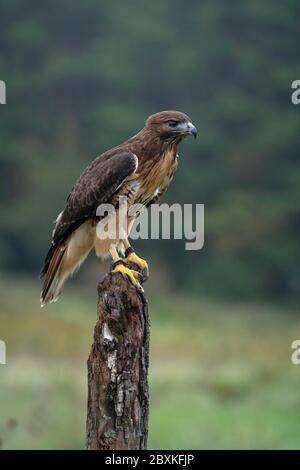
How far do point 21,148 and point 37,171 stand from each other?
72 cm

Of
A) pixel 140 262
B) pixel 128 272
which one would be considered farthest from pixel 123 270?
pixel 140 262

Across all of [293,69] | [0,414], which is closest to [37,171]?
[293,69]

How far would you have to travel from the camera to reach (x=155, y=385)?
11.7 metres

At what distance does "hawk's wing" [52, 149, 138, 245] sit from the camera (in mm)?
5668

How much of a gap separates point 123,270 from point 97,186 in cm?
77

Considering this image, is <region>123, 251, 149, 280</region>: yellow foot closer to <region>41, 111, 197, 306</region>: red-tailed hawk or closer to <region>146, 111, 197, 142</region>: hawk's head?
<region>41, 111, 197, 306</region>: red-tailed hawk

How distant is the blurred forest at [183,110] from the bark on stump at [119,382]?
62.8 ft

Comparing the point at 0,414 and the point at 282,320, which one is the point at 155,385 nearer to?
the point at 0,414

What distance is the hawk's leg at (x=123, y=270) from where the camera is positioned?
16.1 feet

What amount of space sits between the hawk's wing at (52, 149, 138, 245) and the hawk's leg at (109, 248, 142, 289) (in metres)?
0.31

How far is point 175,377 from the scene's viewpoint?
12.3m

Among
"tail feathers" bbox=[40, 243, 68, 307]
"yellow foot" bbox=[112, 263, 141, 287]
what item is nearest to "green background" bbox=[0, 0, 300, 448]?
"tail feathers" bbox=[40, 243, 68, 307]

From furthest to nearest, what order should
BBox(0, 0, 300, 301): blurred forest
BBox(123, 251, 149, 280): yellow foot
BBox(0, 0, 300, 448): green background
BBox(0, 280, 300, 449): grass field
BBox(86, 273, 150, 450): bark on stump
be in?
BBox(0, 0, 300, 301): blurred forest
BBox(0, 0, 300, 448): green background
BBox(0, 280, 300, 449): grass field
BBox(123, 251, 149, 280): yellow foot
BBox(86, 273, 150, 450): bark on stump

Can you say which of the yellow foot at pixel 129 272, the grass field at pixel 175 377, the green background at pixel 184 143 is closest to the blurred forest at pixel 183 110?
the green background at pixel 184 143
